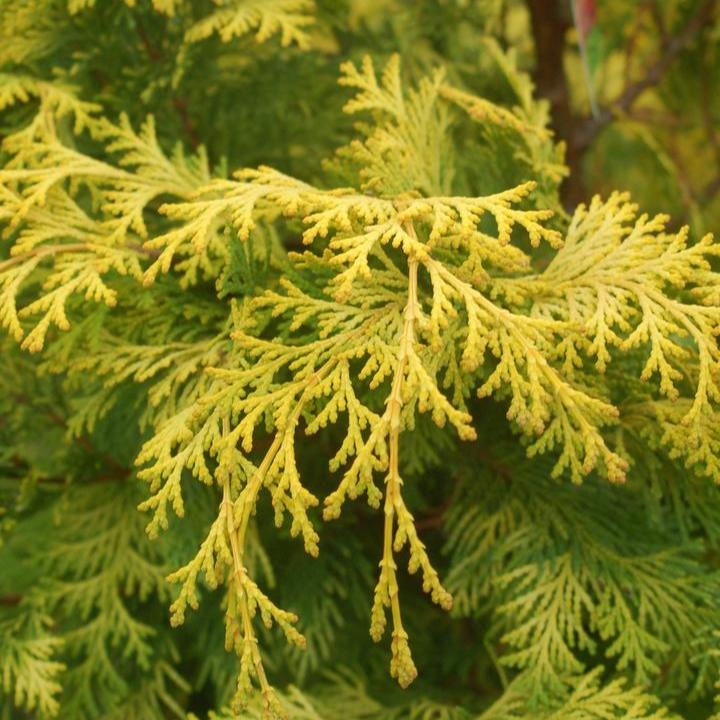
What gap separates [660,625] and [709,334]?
1.90 feet

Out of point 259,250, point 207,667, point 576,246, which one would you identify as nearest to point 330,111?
point 259,250

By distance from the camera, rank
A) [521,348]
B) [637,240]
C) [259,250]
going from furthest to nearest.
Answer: [259,250] → [637,240] → [521,348]

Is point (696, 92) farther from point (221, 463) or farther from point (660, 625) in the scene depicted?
point (221, 463)

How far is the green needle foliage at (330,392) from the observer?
144 centimetres

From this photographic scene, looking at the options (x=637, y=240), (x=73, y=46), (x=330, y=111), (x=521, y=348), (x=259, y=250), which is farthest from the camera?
(x=330, y=111)

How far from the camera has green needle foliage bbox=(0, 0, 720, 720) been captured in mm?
1436

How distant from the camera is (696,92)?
2.93 metres

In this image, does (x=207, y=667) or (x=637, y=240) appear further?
(x=207, y=667)

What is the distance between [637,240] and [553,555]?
0.64 m

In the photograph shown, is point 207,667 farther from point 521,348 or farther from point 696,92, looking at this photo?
point 696,92

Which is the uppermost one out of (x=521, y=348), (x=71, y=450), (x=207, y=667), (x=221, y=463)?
(x=521, y=348)

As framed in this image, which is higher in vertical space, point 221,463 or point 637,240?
point 637,240

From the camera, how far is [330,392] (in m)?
1.49

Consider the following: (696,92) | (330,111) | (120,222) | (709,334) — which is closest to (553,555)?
(709,334)
